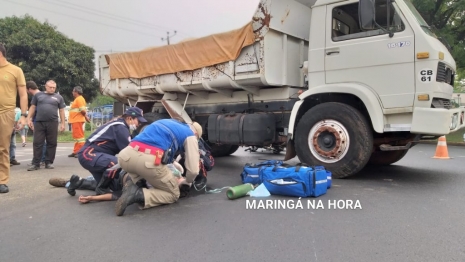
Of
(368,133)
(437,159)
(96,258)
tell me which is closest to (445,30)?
(437,159)

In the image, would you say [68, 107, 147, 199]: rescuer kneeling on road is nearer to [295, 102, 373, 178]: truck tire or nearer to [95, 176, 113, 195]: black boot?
[95, 176, 113, 195]: black boot

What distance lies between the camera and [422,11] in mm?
14734

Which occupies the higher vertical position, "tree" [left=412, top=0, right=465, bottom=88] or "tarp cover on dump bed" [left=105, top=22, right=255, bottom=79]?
"tree" [left=412, top=0, right=465, bottom=88]

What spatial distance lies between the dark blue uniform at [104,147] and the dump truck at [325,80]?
8.10 feet

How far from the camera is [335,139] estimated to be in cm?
548

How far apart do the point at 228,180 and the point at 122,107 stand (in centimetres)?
463

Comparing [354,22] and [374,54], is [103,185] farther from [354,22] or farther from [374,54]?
[354,22]

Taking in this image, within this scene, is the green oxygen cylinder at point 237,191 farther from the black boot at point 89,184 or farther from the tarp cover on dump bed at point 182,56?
the tarp cover on dump bed at point 182,56

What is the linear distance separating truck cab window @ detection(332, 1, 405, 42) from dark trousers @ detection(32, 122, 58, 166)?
5477 mm

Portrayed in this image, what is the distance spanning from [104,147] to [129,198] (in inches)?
43.2

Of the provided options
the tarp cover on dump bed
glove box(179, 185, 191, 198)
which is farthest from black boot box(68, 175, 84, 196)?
the tarp cover on dump bed

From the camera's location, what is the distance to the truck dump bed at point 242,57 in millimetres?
6012

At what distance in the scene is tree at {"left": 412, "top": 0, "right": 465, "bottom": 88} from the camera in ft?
47.1

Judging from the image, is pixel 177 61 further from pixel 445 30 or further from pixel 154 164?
pixel 445 30
